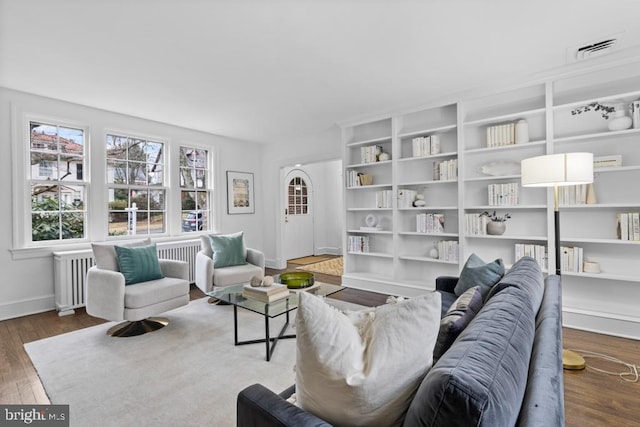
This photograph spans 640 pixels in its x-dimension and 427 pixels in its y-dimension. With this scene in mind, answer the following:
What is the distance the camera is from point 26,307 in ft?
11.2

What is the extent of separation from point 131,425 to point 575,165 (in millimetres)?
3343

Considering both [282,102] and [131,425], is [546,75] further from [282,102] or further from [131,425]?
[131,425]

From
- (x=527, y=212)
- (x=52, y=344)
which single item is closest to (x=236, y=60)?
(x=52, y=344)

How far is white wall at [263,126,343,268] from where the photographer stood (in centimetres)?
525

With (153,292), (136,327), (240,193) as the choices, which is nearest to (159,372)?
(153,292)

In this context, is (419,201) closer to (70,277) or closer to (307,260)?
(307,260)

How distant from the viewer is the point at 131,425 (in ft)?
5.43

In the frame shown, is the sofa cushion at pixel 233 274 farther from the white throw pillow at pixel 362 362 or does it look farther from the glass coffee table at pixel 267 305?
the white throw pillow at pixel 362 362

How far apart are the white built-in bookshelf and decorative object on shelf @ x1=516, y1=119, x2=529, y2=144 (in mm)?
50

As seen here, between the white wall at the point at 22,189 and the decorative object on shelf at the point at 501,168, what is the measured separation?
4131mm

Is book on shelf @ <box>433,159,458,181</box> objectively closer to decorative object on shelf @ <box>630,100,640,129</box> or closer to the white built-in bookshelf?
the white built-in bookshelf

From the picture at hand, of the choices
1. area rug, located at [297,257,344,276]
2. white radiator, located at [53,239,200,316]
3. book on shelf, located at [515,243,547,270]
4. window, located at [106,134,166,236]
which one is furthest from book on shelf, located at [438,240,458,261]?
white radiator, located at [53,239,200,316]

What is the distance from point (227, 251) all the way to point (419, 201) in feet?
8.46

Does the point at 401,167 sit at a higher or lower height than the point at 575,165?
higher
